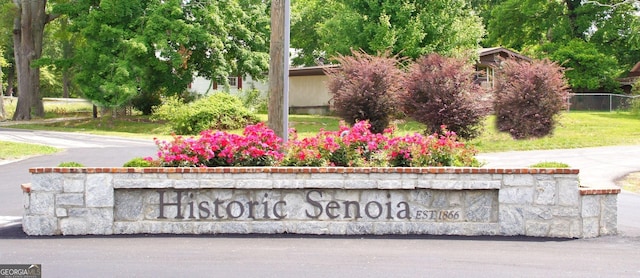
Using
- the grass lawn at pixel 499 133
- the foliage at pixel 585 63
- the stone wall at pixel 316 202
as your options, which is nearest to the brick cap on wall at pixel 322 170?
the stone wall at pixel 316 202

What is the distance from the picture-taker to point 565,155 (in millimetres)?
21172

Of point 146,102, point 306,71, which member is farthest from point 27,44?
point 306,71

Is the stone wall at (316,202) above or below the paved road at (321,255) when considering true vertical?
above

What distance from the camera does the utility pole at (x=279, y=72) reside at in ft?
35.5

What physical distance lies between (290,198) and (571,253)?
354cm

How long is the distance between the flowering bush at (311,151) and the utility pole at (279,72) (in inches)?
65.1

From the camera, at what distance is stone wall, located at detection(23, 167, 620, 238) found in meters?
8.53

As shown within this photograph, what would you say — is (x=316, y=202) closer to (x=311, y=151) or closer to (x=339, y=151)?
(x=311, y=151)

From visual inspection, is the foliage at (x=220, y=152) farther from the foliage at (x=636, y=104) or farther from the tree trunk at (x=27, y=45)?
the tree trunk at (x=27, y=45)

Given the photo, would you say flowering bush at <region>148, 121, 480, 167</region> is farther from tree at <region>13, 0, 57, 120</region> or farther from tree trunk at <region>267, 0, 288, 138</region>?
tree at <region>13, 0, 57, 120</region>

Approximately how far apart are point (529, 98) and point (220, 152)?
17.5m

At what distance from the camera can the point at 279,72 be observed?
35.8 ft

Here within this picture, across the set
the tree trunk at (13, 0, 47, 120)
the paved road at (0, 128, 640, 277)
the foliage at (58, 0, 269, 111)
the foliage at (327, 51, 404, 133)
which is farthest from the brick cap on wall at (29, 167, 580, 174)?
the tree trunk at (13, 0, 47, 120)

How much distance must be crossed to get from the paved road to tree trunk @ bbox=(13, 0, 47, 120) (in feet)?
114
